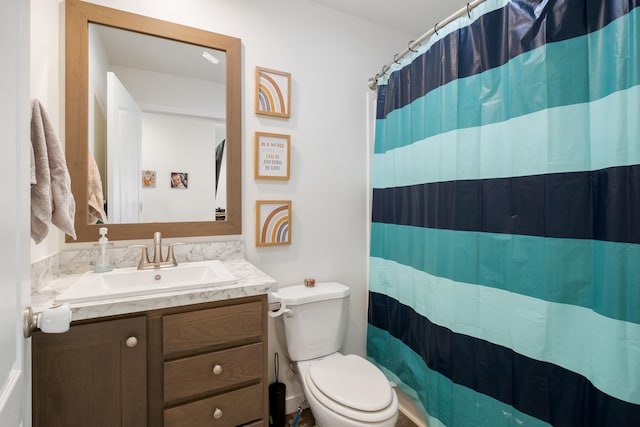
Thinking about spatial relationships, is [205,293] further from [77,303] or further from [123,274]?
[123,274]

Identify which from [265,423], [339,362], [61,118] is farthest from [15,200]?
[339,362]

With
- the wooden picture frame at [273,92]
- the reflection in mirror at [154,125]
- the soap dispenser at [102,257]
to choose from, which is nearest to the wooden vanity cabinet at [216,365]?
the soap dispenser at [102,257]

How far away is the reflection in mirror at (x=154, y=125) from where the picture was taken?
1412 millimetres

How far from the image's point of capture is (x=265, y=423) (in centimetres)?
125

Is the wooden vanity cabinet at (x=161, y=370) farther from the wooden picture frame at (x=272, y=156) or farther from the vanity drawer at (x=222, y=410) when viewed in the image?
the wooden picture frame at (x=272, y=156)

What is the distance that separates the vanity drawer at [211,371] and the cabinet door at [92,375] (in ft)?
0.29

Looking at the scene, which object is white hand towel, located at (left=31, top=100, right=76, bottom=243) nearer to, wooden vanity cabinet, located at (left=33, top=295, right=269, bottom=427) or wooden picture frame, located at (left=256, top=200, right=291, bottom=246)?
wooden vanity cabinet, located at (left=33, top=295, right=269, bottom=427)

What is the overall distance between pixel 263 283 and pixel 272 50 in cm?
133

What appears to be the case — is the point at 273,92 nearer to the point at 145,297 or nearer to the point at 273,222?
the point at 273,222

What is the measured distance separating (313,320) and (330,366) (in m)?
0.25

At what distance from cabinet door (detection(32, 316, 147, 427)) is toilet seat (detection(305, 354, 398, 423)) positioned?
2.28ft

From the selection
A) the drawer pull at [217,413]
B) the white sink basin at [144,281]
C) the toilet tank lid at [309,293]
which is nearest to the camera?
the white sink basin at [144,281]

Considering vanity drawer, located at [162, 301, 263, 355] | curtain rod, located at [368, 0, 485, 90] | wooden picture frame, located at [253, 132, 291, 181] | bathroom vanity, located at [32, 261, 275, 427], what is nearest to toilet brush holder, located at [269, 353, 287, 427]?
bathroom vanity, located at [32, 261, 275, 427]

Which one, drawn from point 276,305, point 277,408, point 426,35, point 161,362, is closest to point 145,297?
point 161,362
